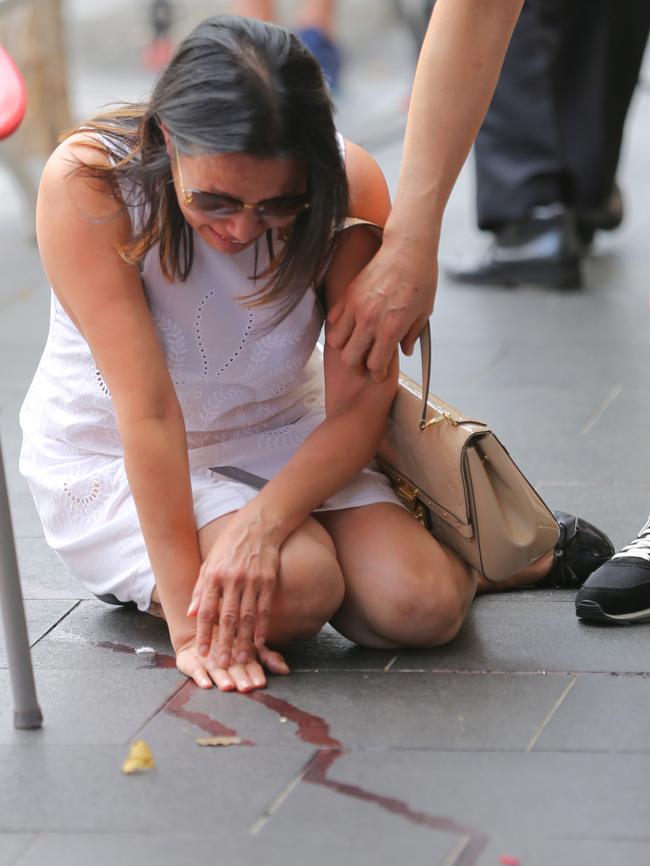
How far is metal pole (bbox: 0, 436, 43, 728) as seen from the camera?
219cm

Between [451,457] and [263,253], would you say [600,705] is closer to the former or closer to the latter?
[451,457]

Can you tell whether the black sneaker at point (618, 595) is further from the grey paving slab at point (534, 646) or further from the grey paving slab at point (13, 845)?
the grey paving slab at point (13, 845)

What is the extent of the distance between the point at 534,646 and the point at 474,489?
29cm

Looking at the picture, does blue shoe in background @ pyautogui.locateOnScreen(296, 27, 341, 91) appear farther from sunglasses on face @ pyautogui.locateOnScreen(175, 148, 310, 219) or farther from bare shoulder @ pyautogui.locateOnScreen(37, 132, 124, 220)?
sunglasses on face @ pyautogui.locateOnScreen(175, 148, 310, 219)

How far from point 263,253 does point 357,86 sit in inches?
286

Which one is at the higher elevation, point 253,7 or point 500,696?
point 253,7

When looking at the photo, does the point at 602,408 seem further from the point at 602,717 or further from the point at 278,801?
the point at 278,801

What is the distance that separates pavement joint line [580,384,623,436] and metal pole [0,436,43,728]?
1799 millimetres

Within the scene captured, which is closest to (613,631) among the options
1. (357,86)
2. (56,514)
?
(56,514)

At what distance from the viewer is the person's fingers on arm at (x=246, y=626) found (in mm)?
2443

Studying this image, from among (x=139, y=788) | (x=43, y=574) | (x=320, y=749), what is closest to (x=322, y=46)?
(x=43, y=574)

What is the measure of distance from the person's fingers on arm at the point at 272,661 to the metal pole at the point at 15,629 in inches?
14.9

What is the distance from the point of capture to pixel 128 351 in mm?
2475

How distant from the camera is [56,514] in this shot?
2.76 meters
